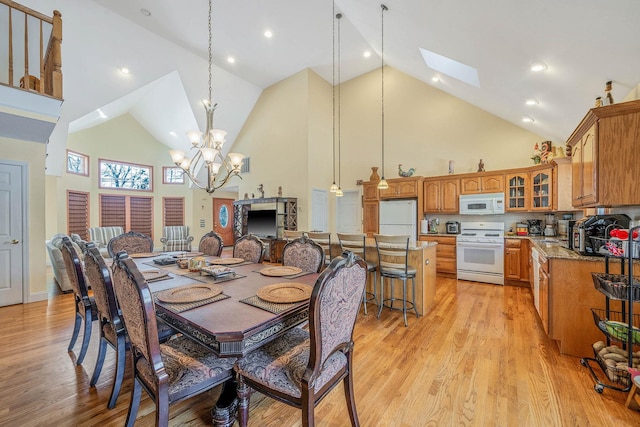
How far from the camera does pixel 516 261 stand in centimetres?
443

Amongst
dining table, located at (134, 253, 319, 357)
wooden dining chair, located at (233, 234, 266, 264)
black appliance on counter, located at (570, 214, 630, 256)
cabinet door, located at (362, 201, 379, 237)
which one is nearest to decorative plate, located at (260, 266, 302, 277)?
dining table, located at (134, 253, 319, 357)

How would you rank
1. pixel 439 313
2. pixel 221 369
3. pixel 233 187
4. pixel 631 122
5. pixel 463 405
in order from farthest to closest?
pixel 233 187 < pixel 439 313 < pixel 631 122 < pixel 463 405 < pixel 221 369

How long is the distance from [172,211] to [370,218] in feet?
22.9

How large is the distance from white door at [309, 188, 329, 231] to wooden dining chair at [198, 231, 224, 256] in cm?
316

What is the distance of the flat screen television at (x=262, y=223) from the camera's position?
676 centimetres

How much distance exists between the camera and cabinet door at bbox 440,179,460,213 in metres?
5.18

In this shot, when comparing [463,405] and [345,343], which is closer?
[345,343]

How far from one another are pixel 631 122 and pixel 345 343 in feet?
9.35

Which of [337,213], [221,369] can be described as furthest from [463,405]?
[337,213]

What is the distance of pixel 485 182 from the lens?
4934 millimetres

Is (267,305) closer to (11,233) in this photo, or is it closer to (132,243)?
(132,243)

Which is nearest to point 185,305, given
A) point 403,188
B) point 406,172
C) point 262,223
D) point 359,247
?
point 359,247

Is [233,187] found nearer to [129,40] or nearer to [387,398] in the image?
[129,40]

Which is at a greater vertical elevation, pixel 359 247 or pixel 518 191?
pixel 518 191
